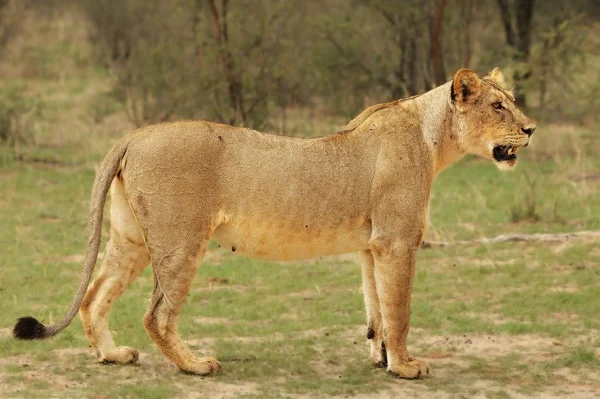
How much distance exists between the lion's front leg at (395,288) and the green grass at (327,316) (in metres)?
0.19

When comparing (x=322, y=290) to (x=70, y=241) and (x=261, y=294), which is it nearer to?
(x=261, y=294)

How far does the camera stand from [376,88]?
53.3 feet

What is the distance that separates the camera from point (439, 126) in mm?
6289

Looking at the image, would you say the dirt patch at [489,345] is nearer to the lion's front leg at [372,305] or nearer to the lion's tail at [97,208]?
the lion's front leg at [372,305]

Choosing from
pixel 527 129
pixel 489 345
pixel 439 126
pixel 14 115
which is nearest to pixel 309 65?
pixel 14 115

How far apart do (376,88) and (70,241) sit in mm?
7183

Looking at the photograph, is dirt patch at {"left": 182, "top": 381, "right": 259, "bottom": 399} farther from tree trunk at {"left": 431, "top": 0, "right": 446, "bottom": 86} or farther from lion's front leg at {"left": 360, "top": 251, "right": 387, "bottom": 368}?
tree trunk at {"left": 431, "top": 0, "right": 446, "bottom": 86}

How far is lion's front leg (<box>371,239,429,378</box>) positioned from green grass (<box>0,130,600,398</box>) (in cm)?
19

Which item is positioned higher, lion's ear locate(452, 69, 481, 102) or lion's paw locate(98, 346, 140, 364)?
lion's ear locate(452, 69, 481, 102)

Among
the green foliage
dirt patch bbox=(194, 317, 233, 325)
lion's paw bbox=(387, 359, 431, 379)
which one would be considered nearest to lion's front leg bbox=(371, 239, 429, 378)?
lion's paw bbox=(387, 359, 431, 379)

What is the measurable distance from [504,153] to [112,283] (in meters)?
2.27

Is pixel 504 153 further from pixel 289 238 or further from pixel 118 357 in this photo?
pixel 118 357

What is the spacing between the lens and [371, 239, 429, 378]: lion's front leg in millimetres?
6027

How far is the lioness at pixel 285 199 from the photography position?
5.83m
